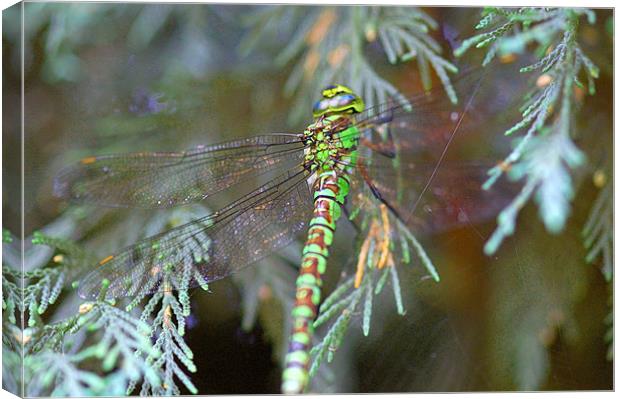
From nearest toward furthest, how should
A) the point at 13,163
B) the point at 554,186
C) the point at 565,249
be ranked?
the point at 554,186
the point at 13,163
the point at 565,249

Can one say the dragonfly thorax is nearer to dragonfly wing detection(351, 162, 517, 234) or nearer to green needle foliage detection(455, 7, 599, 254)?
dragonfly wing detection(351, 162, 517, 234)

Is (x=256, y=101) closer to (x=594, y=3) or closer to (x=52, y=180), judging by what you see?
(x=52, y=180)

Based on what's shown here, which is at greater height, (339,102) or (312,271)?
(339,102)

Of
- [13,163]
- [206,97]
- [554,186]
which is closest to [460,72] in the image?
[554,186]

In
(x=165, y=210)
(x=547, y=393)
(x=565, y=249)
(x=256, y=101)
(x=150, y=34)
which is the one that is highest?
(x=150, y=34)

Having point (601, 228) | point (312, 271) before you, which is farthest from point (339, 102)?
point (601, 228)

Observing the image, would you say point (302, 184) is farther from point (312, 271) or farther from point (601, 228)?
point (601, 228)

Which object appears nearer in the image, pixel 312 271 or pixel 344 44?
pixel 312 271
